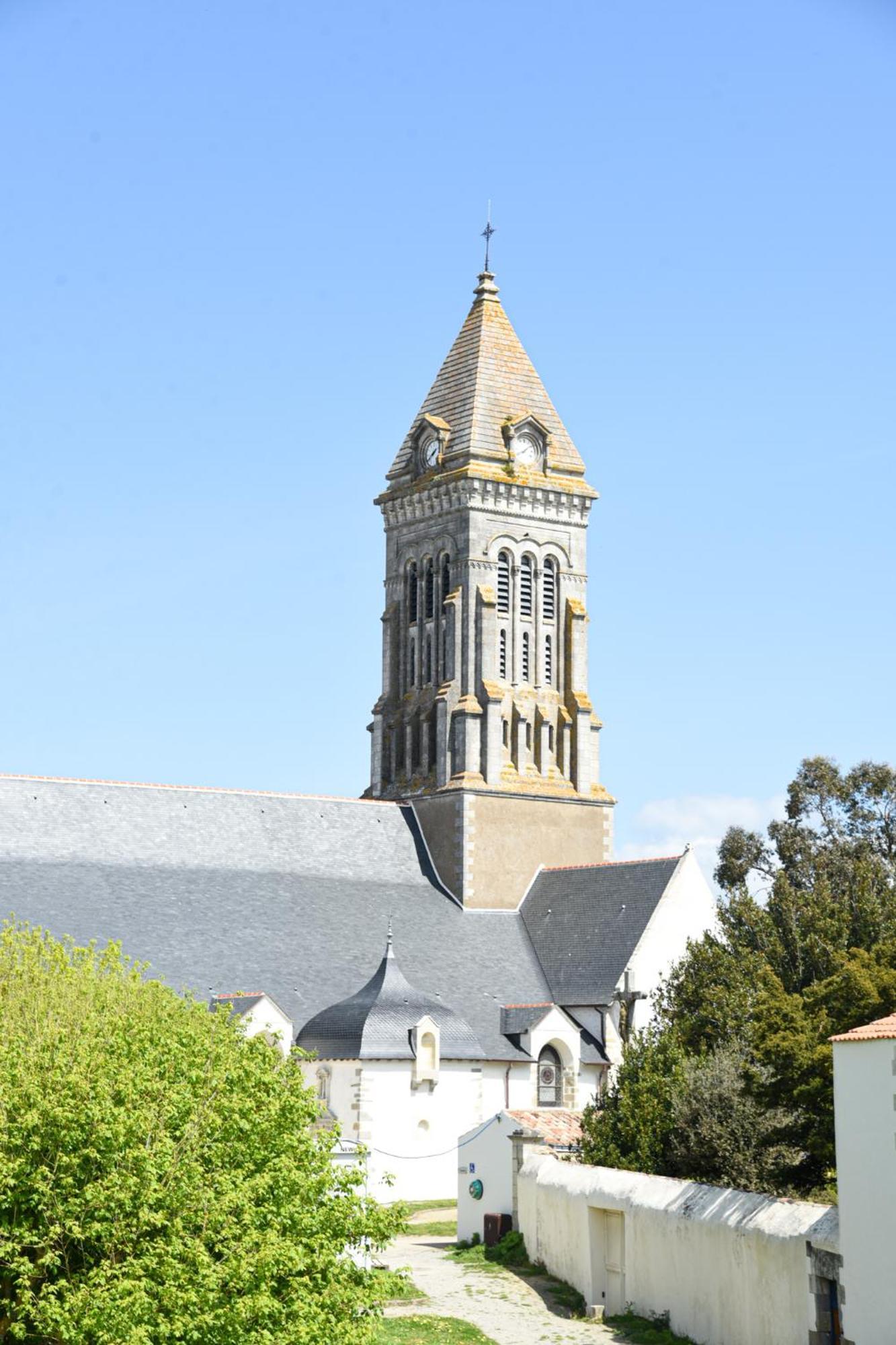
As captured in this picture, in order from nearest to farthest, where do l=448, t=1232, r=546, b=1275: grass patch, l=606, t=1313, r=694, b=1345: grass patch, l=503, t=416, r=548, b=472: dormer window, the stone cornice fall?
l=606, t=1313, r=694, b=1345: grass patch, l=448, t=1232, r=546, b=1275: grass patch, the stone cornice, l=503, t=416, r=548, b=472: dormer window

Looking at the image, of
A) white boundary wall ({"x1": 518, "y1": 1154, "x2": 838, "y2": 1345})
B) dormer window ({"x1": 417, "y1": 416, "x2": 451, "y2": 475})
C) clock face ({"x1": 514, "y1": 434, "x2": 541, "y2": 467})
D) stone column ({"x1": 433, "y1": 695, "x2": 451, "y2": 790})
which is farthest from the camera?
dormer window ({"x1": 417, "y1": 416, "x2": 451, "y2": 475})

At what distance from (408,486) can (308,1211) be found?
42.3 meters

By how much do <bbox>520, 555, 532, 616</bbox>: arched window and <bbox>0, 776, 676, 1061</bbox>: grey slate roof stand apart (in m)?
8.16

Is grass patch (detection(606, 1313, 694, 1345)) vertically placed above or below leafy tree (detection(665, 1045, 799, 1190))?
below

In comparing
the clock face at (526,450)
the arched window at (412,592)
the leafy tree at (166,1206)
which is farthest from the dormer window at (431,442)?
the leafy tree at (166,1206)

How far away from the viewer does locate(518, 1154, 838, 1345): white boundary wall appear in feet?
85.0

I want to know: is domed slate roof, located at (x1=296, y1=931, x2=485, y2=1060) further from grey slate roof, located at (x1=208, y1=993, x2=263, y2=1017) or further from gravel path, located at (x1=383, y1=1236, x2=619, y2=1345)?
gravel path, located at (x1=383, y1=1236, x2=619, y2=1345)

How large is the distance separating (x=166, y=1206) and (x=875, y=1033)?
335 inches

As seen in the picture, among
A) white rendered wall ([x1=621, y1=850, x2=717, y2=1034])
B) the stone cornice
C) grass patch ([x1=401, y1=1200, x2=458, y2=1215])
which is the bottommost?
grass patch ([x1=401, y1=1200, x2=458, y2=1215])

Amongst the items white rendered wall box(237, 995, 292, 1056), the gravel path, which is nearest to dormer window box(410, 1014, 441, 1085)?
white rendered wall box(237, 995, 292, 1056)

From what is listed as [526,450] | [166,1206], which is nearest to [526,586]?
[526,450]

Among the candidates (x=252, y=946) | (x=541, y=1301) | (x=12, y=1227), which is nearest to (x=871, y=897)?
(x=541, y=1301)

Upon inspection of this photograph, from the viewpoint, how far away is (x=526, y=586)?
208 ft

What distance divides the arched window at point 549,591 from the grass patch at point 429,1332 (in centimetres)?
3321
